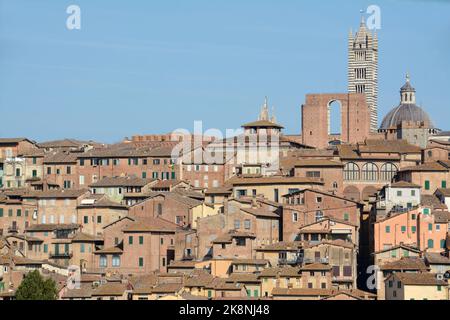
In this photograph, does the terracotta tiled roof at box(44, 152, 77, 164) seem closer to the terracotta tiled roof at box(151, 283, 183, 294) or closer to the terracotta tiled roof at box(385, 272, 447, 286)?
the terracotta tiled roof at box(151, 283, 183, 294)

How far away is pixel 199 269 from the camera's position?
30.4 m

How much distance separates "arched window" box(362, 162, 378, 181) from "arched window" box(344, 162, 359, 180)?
0.22 metres

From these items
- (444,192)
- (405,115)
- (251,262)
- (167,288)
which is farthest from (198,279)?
(405,115)

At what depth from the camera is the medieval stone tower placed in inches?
2793

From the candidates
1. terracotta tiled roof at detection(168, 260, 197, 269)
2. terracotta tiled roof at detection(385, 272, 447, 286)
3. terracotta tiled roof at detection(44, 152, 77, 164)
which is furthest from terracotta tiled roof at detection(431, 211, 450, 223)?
terracotta tiled roof at detection(44, 152, 77, 164)

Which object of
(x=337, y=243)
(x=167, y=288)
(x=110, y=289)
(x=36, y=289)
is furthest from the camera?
(x=337, y=243)

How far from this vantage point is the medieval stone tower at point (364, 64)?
70938 mm

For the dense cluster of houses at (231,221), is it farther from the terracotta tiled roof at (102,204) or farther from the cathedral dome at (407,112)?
the cathedral dome at (407,112)

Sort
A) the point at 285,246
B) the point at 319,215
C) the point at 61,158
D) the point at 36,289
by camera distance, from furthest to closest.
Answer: the point at 61,158 → the point at 319,215 → the point at 285,246 → the point at 36,289

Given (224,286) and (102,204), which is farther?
(102,204)

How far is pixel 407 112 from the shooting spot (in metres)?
63.4

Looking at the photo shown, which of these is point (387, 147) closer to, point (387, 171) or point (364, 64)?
point (387, 171)

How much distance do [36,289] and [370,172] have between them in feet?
47.2

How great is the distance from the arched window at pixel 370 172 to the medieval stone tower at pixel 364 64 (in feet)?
104
